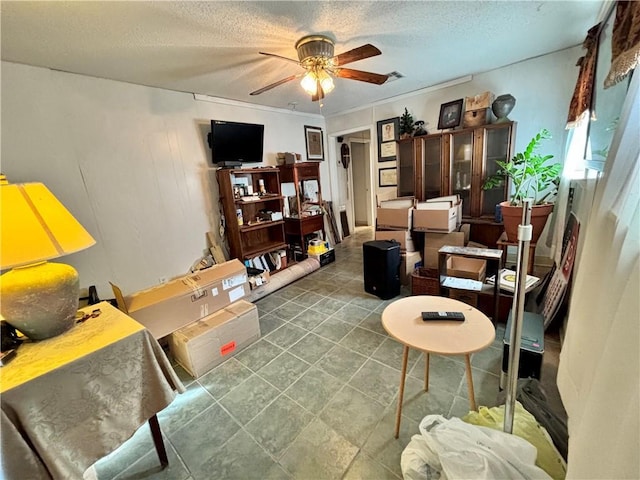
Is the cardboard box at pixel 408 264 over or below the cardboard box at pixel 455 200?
below

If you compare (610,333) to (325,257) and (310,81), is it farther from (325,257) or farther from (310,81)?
(325,257)

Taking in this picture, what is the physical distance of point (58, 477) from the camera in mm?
917

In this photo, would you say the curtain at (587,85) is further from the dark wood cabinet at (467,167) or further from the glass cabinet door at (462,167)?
the glass cabinet door at (462,167)

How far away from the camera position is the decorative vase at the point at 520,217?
246cm

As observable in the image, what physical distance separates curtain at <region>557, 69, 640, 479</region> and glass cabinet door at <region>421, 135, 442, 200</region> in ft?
8.38

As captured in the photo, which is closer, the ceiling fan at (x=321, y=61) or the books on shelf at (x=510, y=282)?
the ceiling fan at (x=321, y=61)

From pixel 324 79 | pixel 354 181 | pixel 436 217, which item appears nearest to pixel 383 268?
pixel 436 217

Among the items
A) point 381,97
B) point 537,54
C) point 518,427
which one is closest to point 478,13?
point 537,54

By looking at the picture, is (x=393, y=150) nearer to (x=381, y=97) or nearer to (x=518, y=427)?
(x=381, y=97)

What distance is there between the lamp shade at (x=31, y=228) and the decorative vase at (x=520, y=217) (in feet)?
10.7

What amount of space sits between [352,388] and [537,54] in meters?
3.84

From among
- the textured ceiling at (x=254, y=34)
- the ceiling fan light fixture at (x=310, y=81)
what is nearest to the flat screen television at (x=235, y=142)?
the textured ceiling at (x=254, y=34)

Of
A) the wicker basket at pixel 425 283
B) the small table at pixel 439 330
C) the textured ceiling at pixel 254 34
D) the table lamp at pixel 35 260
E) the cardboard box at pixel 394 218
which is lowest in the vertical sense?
the wicker basket at pixel 425 283

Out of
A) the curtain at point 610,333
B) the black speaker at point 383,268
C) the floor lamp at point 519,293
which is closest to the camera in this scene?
the curtain at point 610,333
